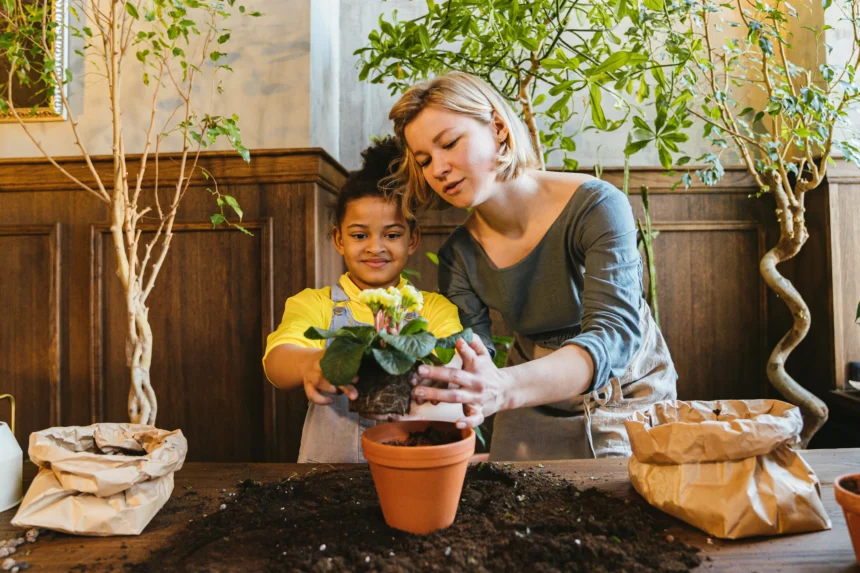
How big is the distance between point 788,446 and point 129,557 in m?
0.98

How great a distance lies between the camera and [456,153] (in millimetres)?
1231

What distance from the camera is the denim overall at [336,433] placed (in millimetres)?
1358

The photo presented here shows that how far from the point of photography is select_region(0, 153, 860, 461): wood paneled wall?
2.04 metres

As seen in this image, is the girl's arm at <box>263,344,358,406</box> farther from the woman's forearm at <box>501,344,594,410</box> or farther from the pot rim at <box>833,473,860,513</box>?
the pot rim at <box>833,473,860,513</box>

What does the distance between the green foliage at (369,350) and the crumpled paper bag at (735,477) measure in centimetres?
41

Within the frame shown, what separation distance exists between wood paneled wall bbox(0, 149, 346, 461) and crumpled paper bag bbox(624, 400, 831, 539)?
141 cm

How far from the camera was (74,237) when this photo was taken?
2104 millimetres

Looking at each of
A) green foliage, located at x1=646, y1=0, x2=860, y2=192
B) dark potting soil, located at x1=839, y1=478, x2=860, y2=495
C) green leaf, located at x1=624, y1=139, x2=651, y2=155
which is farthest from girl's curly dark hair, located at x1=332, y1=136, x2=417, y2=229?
dark potting soil, located at x1=839, y1=478, x2=860, y2=495

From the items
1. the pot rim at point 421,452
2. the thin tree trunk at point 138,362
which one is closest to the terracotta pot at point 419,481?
the pot rim at point 421,452

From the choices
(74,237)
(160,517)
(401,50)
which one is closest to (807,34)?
(401,50)

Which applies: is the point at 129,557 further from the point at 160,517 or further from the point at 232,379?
the point at 232,379

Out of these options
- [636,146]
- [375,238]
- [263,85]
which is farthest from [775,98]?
[263,85]

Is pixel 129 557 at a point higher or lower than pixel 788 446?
lower

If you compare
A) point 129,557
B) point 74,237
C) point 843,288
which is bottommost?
point 129,557
